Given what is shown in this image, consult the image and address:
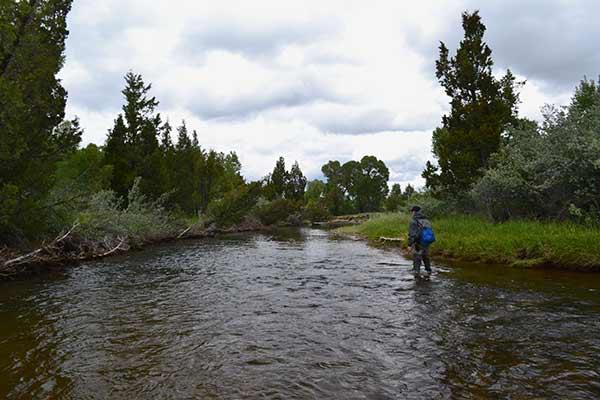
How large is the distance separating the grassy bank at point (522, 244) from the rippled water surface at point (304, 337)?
113 centimetres

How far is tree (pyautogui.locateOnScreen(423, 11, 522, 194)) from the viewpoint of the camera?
71.4ft

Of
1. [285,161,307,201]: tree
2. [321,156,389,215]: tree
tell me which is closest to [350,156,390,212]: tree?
[321,156,389,215]: tree

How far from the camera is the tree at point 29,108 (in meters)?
12.6

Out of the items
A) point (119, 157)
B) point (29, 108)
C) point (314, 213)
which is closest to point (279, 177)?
point (314, 213)

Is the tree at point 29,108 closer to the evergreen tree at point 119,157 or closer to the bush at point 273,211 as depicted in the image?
the evergreen tree at point 119,157

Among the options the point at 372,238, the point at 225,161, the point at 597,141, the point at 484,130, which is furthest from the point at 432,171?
the point at 225,161

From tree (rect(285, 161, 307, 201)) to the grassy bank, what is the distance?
6196 centimetres

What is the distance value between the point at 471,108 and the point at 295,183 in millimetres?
63325

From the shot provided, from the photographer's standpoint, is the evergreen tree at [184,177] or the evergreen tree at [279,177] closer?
the evergreen tree at [184,177]

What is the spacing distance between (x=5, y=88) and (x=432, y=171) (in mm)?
21098

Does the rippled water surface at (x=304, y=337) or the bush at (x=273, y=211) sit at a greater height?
the bush at (x=273, y=211)

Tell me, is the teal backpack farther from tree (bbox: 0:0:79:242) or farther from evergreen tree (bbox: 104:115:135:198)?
evergreen tree (bbox: 104:115:135:198)

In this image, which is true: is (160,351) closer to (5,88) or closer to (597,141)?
(5,88)

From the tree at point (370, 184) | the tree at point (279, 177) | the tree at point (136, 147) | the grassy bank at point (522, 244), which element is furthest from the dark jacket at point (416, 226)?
the tree at point (370, 184)
